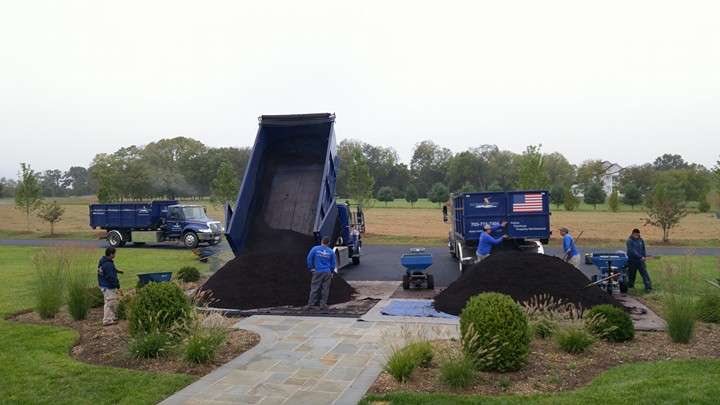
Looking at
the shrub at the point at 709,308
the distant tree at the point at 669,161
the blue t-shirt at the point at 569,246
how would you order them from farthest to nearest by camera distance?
the distant tree at the point at 669,161, the blue t-shirt at the point at 569,246, the shrub at the point at 709,308

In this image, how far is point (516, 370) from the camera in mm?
6656

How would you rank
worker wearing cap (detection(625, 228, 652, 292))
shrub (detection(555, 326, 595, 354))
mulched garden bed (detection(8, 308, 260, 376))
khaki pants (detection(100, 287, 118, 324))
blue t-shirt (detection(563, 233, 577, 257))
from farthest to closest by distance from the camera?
blue t-shirt (detection(563, 233, 577, 257)) < worker wearing cap (detection(625, 228, 652, 292)) < khaki pants (detection(100, 287, 118, 324)) < shrub (detection(555, 326, 595, 354)) < mulched garden bed (detection(8, 308, 260, 376))

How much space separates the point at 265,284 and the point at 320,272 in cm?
139

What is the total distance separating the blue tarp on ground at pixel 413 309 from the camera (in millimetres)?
10156

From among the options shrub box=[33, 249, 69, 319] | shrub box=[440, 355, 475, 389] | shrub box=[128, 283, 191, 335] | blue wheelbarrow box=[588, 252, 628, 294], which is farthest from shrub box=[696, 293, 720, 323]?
shrub box=[33, 249, 69, 319]

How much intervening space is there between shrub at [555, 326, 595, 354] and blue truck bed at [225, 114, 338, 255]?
23.6 feet

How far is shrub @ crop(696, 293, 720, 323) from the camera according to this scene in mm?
9188

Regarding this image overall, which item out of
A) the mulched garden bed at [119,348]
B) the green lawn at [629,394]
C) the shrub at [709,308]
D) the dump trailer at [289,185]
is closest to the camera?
the green lawn at [629,394]

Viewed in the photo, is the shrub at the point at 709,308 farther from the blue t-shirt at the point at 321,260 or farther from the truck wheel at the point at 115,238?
the truck wheel at the point at 115,238

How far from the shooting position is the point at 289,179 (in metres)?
15.6

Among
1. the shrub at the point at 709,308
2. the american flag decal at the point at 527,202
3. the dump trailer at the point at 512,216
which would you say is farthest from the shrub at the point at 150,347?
the american flag decal at the point at 527,202

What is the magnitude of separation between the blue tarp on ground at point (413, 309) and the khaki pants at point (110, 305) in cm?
492

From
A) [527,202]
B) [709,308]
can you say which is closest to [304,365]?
[709,308]

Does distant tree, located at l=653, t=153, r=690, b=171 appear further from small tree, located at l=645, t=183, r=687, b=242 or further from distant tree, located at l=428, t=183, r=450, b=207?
small tree, located at l=645, t=183, r=687, b=242
